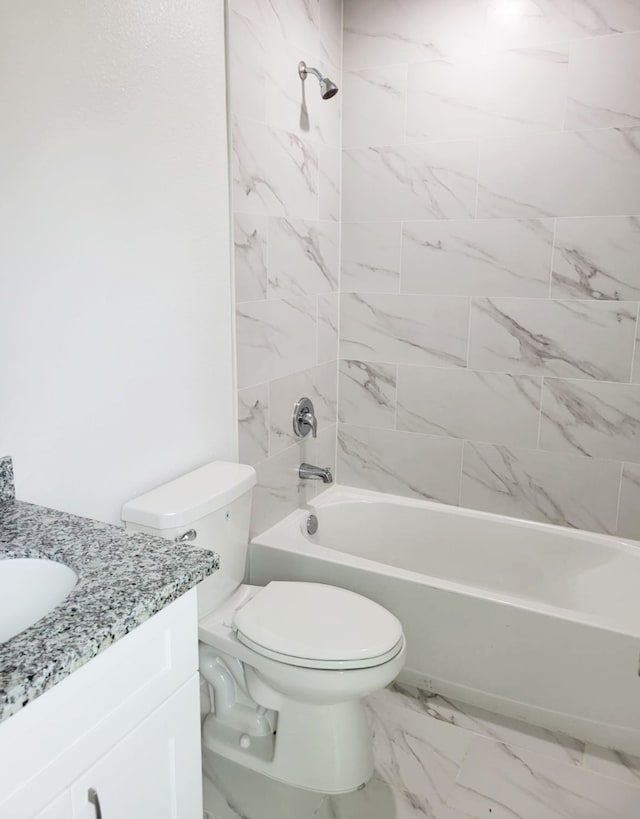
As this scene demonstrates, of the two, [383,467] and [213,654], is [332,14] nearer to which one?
[383,467]

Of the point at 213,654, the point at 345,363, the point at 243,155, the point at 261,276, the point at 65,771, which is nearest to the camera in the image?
the point at 65,771


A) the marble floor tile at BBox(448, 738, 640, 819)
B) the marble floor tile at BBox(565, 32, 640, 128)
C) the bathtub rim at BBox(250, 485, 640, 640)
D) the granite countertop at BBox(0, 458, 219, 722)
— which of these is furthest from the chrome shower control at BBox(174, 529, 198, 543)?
the marble floor tile at BBox(565, 32, 640, 128)

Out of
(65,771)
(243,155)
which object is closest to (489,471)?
(243,155)

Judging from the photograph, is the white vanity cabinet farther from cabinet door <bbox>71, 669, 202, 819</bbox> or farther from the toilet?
the toilet

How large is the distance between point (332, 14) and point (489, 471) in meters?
1.88

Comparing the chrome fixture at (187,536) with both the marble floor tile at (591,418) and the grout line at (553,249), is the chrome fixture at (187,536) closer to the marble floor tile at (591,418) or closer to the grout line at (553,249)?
the marble floor tile at (591,418)

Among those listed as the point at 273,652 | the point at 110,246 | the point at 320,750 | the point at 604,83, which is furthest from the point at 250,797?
the point at 604,83

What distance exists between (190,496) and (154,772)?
811mm

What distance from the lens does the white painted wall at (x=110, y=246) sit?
145 cm

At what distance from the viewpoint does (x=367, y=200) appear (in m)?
2.77

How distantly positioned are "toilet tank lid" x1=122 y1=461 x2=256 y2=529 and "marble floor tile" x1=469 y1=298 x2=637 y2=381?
114 cm

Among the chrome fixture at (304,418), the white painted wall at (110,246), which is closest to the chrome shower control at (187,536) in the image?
the white painted wall at (110,246)

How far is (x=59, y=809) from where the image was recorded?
960mm

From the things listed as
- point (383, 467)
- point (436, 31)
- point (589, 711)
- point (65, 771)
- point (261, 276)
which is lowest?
point (589, 711)
